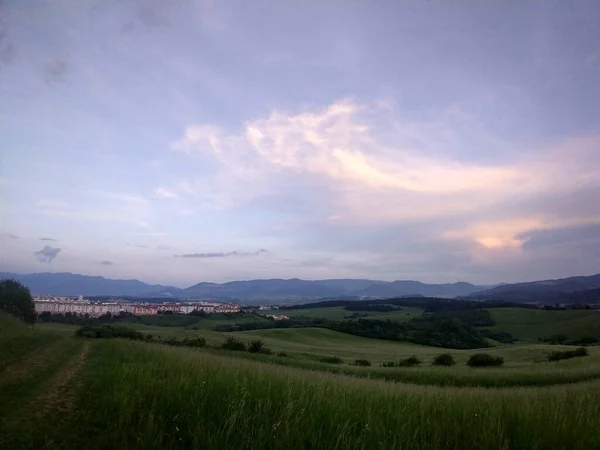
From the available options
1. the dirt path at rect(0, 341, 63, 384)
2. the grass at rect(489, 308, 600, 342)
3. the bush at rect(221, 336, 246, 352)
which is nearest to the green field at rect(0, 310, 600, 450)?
the dirt path at rect(0, 341, 63, 384)

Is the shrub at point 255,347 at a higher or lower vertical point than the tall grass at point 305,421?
lower

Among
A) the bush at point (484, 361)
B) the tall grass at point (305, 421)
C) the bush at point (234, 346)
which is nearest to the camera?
the tall grass at point (305, 421)

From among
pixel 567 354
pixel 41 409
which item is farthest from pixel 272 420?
pixel 567 354

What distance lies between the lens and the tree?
7975 centimetres

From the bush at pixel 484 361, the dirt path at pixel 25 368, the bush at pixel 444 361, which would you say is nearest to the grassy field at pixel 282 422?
the dirt path at pixel 25 368

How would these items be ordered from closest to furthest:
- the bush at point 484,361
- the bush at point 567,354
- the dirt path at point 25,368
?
A: the dirt path at point 25,368 → the bush at point 484,361 → the bush at point 567,354

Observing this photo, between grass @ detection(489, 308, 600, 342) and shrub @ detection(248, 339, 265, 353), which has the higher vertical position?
shrub @ detection(248, 339, 265, 353)

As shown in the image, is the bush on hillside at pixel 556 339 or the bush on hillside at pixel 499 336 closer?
the bush on hillside at pixel 556 339

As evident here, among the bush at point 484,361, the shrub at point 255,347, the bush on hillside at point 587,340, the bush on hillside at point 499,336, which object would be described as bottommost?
the bush on hillside at point 499,336

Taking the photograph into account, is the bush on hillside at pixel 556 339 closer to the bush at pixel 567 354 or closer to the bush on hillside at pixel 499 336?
the bush on hillside at pixel 499 336

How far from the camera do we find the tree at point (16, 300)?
79750 mm

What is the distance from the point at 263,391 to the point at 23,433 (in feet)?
14.6

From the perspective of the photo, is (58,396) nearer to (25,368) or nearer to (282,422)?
(25,368)

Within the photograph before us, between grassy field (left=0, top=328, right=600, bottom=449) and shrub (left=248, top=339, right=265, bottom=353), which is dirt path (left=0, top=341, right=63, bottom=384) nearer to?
grassy field (left=0, top=328, right=600, bottom=449)
